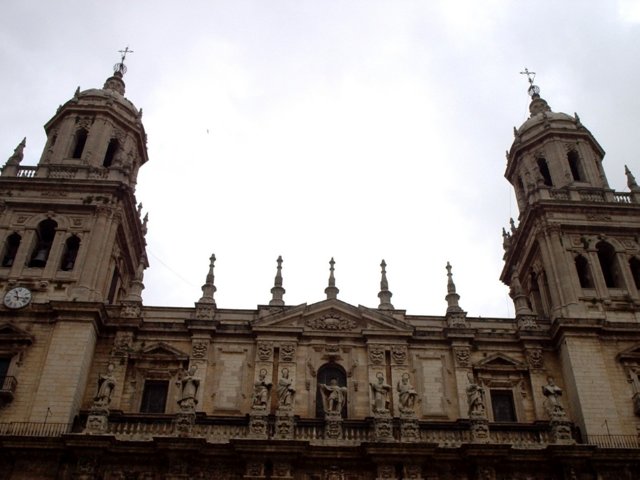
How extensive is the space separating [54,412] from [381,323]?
11.9 metres

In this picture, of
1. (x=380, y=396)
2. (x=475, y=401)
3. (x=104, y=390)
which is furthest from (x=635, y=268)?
(x=104, y=390)

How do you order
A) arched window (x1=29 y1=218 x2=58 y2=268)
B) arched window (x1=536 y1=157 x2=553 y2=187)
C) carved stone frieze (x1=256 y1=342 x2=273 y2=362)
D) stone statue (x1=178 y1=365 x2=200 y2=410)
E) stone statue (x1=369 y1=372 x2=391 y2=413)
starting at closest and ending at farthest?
stone statue (x1=178 y1=365 x2=200 y2=410)
stone statue (x1=369 y1=372 x2=391 y2=413)
carved stone frieze (x1=256 y1=342 x2=273 y2=362)
arched window (x1=29 y1=218 x2=58 y2=268)
arched window (x1=536 y1=157 x2=553 y2=187)

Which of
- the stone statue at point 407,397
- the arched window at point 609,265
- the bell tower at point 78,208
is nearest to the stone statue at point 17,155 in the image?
the bell tower at point 78,208

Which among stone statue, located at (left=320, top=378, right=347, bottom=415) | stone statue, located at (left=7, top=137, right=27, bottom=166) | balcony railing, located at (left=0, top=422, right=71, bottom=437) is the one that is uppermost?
stone statue, located at (left=7, top=137, right=27, bottom=166)

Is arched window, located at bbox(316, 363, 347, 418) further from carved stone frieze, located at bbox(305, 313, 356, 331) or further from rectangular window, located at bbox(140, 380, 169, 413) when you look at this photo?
rectangular window, located at bbox(140, 380, 169, 413)

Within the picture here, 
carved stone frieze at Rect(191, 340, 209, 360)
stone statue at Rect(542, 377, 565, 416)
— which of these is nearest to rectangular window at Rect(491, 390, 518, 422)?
stone statue at Rect(542, 377, 565, 416)

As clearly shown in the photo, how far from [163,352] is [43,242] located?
742 centimetres

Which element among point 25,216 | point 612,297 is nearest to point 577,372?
point 612,297

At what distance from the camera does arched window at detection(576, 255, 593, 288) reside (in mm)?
28938

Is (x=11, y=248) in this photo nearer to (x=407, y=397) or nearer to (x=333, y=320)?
(x=333, y=320)

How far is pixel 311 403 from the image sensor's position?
25484mm

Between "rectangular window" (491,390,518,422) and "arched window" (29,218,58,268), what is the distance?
18.1 metres

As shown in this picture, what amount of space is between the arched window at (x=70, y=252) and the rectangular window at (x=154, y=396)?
602 cm

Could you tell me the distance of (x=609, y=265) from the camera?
3009cm
